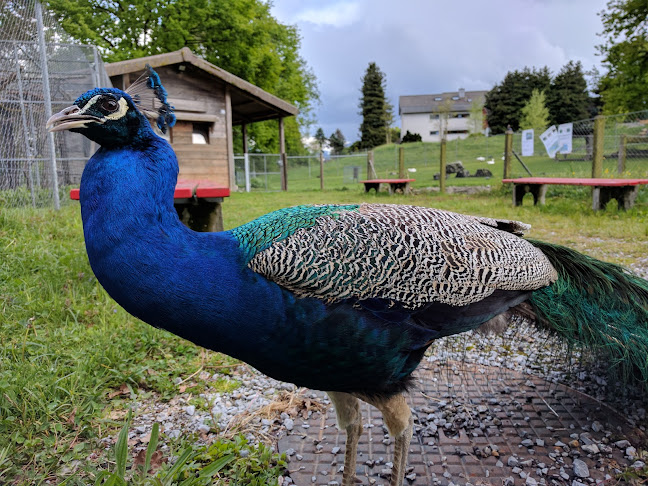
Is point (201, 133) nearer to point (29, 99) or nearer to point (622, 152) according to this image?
point (29, 99)

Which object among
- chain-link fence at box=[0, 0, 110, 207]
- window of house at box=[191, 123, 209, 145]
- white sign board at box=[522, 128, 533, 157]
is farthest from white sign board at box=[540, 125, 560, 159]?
chain-link fence at box=[0, 0, 110, 207]

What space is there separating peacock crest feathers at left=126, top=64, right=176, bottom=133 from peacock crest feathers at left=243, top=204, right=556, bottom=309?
53 centimetres

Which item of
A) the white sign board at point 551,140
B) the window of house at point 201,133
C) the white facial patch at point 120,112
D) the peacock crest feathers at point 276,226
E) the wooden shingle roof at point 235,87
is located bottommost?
the peacock crest feathers at point 276,226

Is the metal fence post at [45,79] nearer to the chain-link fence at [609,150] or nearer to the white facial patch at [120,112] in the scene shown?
the white facial patch at [120,112]

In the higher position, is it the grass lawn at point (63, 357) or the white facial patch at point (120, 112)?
the white facial patch at point (120, 112)

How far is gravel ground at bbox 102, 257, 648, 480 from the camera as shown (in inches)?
81.1

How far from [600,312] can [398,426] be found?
3.17 ft

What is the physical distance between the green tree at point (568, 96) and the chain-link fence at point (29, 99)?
40305 millimetres

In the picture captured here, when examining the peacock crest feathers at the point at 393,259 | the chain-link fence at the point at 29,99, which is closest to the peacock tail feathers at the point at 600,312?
the peacock crest feathers at the point at 393,259

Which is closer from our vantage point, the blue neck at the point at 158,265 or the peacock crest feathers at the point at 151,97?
the blue neck at the point at 158,265

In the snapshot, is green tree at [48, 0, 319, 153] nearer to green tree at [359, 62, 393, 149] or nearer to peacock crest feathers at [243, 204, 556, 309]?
peacock crest feathers at [243, 204, 556, 309]

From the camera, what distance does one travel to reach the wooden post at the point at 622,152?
30.1ft

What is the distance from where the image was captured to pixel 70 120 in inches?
54.6

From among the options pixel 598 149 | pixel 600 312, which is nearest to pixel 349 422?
pixel 600 312
